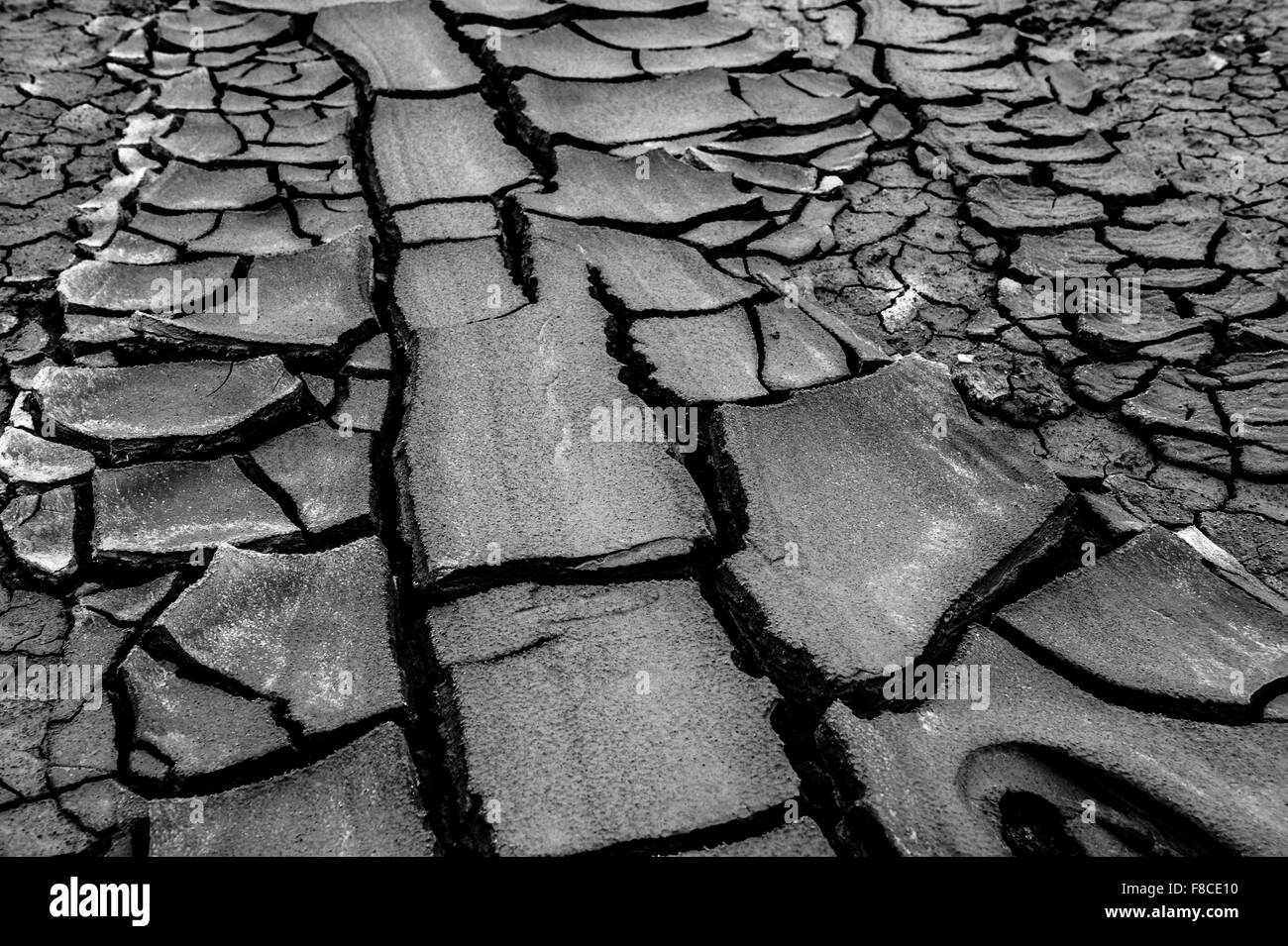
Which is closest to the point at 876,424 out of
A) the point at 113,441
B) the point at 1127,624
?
the point at 1127,624

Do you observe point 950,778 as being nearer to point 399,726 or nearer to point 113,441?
point 399,726

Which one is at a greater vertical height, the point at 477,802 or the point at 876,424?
the point at 876,424

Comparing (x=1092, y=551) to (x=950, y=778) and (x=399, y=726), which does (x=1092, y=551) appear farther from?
(x=399, y=726)

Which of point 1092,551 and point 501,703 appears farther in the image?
point 1092,551

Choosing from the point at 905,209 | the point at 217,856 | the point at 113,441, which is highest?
the point at 905,209

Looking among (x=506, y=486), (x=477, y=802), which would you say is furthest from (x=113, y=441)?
(x=477, y=802)

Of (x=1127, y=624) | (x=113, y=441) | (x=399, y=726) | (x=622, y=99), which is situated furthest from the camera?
(x=622, y=99)
